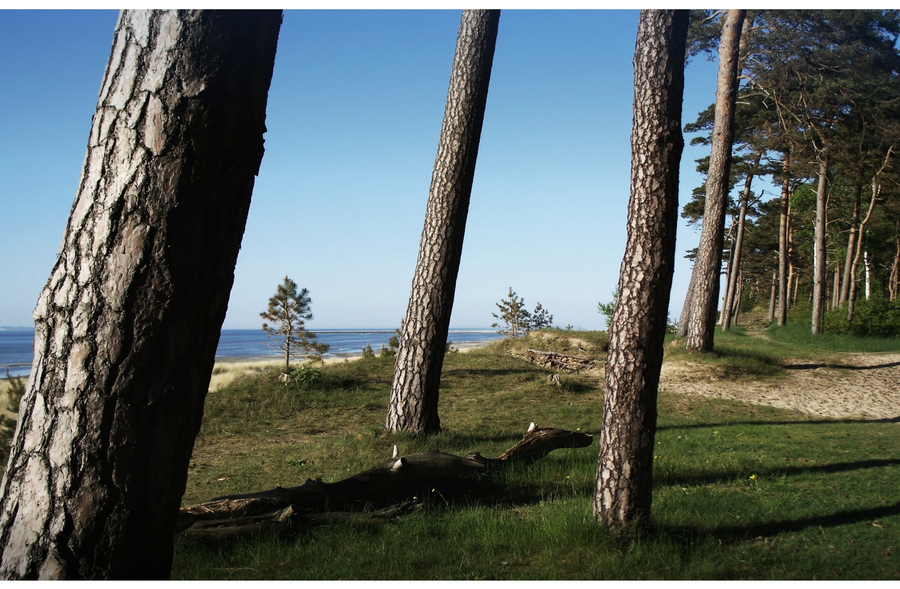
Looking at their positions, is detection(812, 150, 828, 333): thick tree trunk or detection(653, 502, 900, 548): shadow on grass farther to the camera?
detection(812, 150, 828, 333): thick tree trunk

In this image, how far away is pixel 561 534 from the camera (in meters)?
4.20

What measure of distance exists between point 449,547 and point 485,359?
40.0 ft

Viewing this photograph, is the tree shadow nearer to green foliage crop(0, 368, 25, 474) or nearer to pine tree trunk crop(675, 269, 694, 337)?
pine tree trunk crop(675, 269, 694, 337)

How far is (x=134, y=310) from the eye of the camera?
1.91 m

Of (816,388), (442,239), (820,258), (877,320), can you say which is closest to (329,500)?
(442,239)

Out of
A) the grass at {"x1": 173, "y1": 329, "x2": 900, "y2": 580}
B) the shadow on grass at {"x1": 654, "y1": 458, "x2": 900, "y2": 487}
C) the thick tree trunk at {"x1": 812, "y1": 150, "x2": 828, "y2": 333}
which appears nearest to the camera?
the grass at {"x1": 173, "y1": 329, "x2": 900, "y2": 580}

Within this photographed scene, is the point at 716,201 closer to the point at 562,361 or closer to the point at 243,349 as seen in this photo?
the point at 562,361

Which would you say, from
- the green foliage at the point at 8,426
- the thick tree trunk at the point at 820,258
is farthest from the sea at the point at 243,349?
the thick tree trunk at the point at 820,258

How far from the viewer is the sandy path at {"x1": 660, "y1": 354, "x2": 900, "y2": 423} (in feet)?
36.6

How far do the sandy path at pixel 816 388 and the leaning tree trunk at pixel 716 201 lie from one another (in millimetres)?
1339

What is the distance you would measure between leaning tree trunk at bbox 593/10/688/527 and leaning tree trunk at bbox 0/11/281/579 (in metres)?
3.13

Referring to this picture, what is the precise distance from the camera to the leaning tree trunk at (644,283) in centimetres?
432

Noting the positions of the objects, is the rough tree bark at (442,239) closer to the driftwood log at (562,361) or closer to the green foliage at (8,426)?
the green foliage at (8,426)

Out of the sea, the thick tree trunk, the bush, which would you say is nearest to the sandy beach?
the sea
